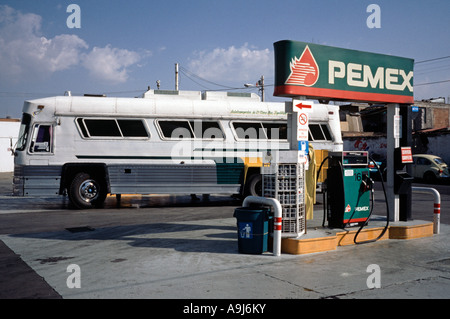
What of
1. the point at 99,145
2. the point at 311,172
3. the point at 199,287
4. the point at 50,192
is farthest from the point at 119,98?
the point at 199,287

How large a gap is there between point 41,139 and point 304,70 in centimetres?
886

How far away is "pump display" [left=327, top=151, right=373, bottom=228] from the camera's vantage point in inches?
332

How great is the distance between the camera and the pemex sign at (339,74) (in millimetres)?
7730

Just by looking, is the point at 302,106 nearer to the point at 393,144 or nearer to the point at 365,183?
the point at 365,183

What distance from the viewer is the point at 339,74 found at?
8.50 metres

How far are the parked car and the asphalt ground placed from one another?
15626 millimetres

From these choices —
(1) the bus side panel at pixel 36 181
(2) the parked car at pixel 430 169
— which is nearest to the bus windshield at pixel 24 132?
(1) the bus side panel at pixel 36 181

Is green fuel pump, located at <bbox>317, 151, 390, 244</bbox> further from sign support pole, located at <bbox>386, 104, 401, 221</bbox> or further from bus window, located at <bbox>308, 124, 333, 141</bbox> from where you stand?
bus window, located at <bbox>308, 124, 333, 141</bbox>

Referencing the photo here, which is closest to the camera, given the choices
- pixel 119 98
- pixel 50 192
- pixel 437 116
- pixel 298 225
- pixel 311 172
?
pixel 298 225

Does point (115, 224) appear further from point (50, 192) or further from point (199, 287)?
point (199, 287)
